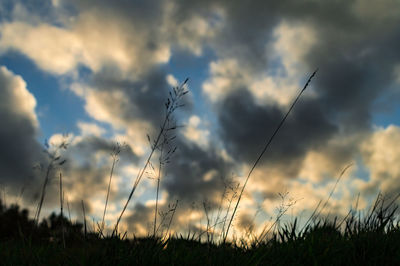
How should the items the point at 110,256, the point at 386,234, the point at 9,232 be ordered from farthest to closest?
the point at 9,232
the point at 386,234
the point at 110,256

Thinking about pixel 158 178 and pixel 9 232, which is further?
pixel 9 232

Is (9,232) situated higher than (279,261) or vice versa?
(9,232)

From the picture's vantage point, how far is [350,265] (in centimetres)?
282

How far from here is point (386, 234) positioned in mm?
3377

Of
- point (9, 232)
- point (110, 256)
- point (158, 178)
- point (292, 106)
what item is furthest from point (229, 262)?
point (9, 232)

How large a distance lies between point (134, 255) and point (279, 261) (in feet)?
4.05

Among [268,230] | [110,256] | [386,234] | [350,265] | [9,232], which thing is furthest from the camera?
[9,232]

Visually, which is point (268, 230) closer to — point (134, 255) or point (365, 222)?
point (365, 222)

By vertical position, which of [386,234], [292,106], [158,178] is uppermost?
[292,106]

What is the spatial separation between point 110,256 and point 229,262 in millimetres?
939

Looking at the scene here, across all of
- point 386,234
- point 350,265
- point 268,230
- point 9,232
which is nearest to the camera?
point 350,265

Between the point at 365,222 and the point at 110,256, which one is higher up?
the point at 365,222

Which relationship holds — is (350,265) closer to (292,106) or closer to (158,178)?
(292,106)

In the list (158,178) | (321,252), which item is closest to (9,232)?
(158,178)
